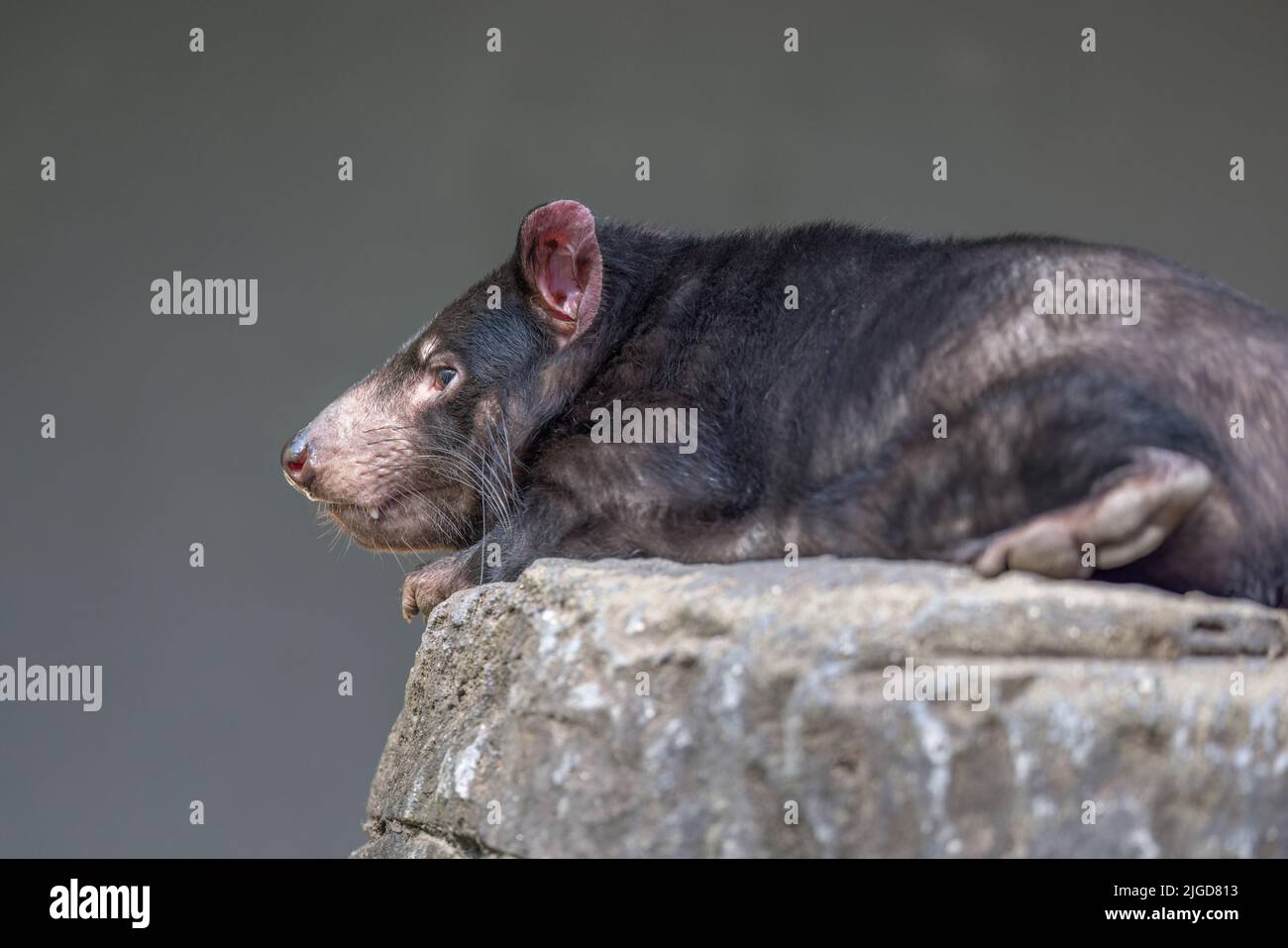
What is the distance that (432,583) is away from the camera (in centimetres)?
404

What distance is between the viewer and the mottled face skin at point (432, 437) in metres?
4.05

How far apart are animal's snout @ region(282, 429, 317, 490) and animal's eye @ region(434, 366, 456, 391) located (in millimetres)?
402

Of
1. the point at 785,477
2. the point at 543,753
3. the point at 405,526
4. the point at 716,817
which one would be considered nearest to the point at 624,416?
the point at 785,477

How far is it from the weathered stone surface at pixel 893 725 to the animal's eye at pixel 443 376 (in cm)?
129

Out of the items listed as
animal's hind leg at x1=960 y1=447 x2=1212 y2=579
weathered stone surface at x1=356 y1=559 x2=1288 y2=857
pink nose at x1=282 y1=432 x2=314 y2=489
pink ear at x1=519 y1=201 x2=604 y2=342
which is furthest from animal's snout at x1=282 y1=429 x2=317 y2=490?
animal's hind leg at x1=960 y1=447 x2=1212 y2=579

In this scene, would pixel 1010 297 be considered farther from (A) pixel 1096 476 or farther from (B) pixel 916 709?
(B) pixel 916 709

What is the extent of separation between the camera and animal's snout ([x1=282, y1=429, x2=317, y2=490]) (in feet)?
13.6

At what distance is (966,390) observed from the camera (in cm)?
318

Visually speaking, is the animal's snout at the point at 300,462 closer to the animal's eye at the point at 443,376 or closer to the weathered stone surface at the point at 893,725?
the animal's eye at the point at 443,376

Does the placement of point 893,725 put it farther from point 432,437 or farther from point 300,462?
point 300,462

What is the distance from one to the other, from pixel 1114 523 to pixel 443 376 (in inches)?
79.6

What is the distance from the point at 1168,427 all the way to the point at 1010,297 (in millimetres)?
553

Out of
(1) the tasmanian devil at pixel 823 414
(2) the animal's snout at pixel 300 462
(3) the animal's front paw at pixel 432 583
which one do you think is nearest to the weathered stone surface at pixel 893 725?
(1) the tasmanian devil at pixel 823 414

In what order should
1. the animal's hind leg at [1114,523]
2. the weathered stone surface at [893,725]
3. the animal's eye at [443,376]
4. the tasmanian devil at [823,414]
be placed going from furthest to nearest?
the animal's eye at [443,376] → the tasmanian devil at [823,414] → the animal's hind leg at [1114,523] → the weathered stone surface at [893,725]
